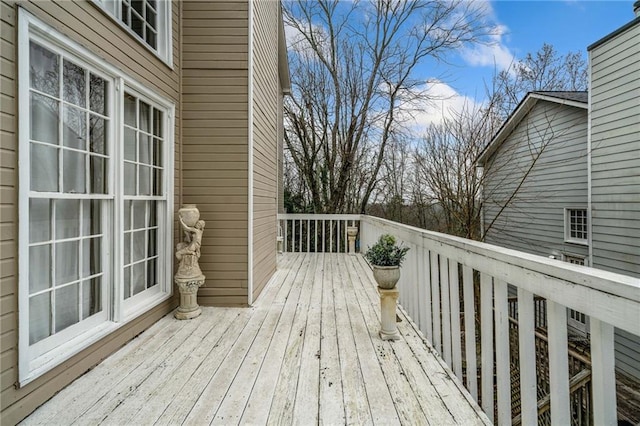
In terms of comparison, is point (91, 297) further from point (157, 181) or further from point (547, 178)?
point (547, 178)

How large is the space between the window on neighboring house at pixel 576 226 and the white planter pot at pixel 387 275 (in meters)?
6.58

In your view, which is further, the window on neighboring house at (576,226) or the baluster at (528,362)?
the window on neighboring house at (576,226)

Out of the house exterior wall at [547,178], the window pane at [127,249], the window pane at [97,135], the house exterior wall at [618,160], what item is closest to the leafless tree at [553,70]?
the house exterior wall at [547,178]

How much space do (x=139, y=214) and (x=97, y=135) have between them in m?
0.81

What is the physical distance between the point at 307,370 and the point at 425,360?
888 mm

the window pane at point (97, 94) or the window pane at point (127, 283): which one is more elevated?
the window pane at point (97, 94)

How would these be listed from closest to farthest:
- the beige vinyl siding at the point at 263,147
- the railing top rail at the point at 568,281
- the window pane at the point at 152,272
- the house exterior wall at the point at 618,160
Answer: the railing top rail at the point at 568,281 < the window pane at the point at 152,272 < the beige vinyl siding at the point at 263,147 < the house exterior wall at the point at 618,160

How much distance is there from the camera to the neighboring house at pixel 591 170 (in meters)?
5.12

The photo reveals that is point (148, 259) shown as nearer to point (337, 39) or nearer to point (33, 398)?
point (33, 398)

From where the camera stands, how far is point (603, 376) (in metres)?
0.99

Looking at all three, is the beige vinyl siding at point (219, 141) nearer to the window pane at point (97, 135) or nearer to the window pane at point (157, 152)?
the window pane at point (157, 152)

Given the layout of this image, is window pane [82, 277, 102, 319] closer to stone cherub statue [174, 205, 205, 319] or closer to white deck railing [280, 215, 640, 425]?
stone cherub statue [174, 205, 205, 319]

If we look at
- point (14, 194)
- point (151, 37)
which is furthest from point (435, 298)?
point (151, 37)

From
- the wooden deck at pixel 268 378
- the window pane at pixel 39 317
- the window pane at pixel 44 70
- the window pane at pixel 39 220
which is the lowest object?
the wooden deck at pixel 268 378
